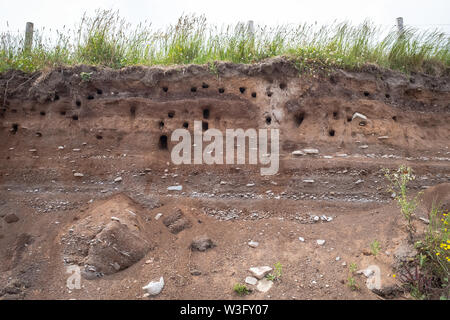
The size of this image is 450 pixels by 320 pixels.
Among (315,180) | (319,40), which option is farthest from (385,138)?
(319,40)

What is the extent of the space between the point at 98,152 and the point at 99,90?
3.63ft

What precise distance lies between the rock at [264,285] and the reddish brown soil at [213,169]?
0.17m

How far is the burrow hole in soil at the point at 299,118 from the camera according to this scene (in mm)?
5271

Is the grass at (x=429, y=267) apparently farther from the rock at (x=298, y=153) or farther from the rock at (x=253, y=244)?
the rock at (x=298, y=153)

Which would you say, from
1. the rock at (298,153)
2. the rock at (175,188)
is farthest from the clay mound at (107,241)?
the rock at (298,153)

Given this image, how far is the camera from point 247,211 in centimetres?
452

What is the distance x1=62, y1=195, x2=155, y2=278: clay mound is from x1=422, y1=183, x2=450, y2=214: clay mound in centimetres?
369

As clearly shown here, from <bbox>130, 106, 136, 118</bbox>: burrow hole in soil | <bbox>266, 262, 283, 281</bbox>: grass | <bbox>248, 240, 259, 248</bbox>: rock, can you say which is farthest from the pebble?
<bbox>130, 106, 136, 118</bbox>: burrow hole in soil

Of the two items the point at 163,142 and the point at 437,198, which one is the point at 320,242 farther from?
the point at 163,142

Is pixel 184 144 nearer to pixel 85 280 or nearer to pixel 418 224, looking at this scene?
pixel 85 280

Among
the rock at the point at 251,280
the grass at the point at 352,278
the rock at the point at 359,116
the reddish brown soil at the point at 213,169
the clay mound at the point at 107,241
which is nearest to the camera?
the grass at the point at 352,278

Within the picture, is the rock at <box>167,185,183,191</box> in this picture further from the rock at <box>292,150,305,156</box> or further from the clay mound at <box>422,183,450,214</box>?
the clay mound at <box>422,183,450,214</box>

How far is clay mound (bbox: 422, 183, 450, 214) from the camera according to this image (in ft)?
13.4

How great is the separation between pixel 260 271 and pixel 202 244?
824 millimetres
